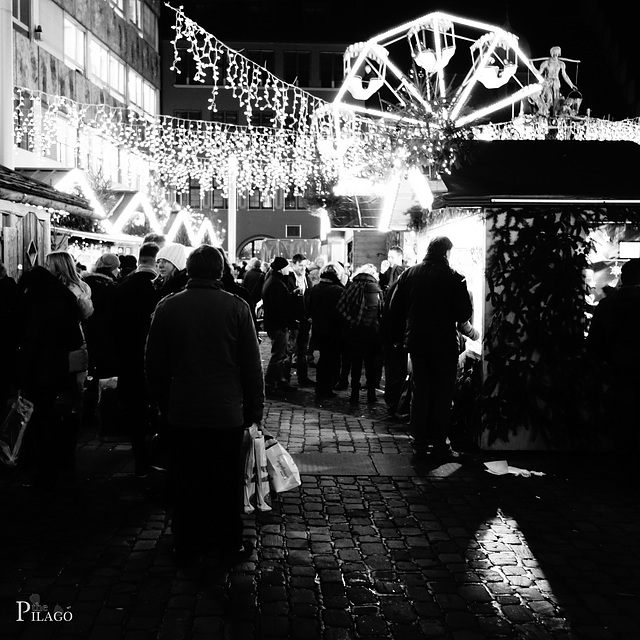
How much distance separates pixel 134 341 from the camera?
22.0ft

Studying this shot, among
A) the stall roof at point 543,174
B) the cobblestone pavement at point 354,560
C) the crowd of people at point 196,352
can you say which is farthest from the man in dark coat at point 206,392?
the stall roof at point 543,174

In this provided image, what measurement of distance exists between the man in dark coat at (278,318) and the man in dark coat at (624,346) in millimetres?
5581

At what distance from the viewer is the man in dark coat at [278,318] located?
40.0 ft

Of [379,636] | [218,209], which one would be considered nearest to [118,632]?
[379,636]

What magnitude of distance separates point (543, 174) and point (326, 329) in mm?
4369

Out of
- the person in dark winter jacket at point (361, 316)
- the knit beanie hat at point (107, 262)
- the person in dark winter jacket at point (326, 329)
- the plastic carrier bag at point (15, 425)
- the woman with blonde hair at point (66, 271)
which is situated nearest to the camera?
the plastic carrier bag at point (15, 425)

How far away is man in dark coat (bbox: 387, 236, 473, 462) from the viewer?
773 centimetres

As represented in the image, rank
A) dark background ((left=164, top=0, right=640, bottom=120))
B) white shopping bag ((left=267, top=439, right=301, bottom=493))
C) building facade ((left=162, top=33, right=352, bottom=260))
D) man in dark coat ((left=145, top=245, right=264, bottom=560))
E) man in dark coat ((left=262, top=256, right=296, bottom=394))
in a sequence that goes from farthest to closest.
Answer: building facade ((left=162, top=33, right=352, bottom=260)) → dark background ((left=164, top=0, right=640, bottom=120)) → man in dark coat ((left=262, top=256, right=296, bottom=394)) → white shopping bag ((left=267, top=439, right=301, bottom=493)) → man in dark coat ((left=145, top=245, right=264, bottom=560))

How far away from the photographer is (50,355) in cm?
671

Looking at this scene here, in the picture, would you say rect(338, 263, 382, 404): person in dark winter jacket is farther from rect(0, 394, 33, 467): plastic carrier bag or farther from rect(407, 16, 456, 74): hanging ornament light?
rect(0, 394, 33, 467): plastic carrier bag

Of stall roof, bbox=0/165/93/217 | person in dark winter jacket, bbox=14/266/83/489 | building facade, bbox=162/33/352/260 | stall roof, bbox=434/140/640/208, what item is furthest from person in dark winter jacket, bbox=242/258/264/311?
building facade, bbox=162/33/352/260

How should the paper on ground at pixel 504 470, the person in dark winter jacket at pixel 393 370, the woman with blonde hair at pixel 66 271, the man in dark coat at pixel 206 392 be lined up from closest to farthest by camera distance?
the man in dark coat at pixel 206 392, the woman with blonde hair at pixel 66 271, the paper on ground at pixel 504 470, the person in dark winter jacket at pixel 393 370

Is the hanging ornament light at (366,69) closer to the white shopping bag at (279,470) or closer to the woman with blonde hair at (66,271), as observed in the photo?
the woman with blonde hair at (66,271)

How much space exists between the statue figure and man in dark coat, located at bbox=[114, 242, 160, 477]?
44.7ft
